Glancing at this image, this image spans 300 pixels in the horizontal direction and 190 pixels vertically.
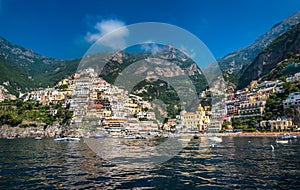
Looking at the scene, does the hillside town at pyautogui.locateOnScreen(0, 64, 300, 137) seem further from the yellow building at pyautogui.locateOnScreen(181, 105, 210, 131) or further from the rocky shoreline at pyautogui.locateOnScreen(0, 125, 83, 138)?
the rocky shoreline at pyautogui.locateOnScreen(0, 125, 83, 138)

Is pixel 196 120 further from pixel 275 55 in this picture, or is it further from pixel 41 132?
pixel 41 132

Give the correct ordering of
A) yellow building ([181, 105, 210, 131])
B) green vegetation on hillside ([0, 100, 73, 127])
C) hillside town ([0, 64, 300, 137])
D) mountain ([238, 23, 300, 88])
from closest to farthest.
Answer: hillside town ([0, 64, 300, 137]), green vegetation on hillside ([0, 100, 73, 127]), yellow building ([181, 105, 210, 131]), mountain ([238, 23, 300, 88])

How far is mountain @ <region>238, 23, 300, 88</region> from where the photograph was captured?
11219 cm

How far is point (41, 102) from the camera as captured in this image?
105 meters

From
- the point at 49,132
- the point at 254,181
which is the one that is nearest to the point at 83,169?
the point at 254,181

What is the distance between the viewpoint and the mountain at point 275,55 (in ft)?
368

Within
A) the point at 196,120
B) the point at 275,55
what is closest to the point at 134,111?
the point at 196,120

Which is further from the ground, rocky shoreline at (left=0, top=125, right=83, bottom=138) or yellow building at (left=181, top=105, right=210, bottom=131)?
yellow building at (left=181, top=105, right=210, bottom=131)

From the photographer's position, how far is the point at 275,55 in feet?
401

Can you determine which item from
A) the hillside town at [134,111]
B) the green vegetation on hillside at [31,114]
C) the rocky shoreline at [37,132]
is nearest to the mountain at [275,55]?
the hillside town at [134,111]

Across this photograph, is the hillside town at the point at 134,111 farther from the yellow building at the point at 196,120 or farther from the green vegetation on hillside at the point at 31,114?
the green vegetation on hillside at the point at 31,114

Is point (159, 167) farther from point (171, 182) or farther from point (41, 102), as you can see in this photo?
point (41, 102)

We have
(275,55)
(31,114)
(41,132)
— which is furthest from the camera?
(275,55)

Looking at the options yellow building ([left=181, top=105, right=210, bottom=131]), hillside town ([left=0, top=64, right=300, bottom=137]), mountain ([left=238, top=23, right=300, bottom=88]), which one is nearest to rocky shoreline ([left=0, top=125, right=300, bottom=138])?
hillside town ([left=0, top=64, right=300, bottom=137])
